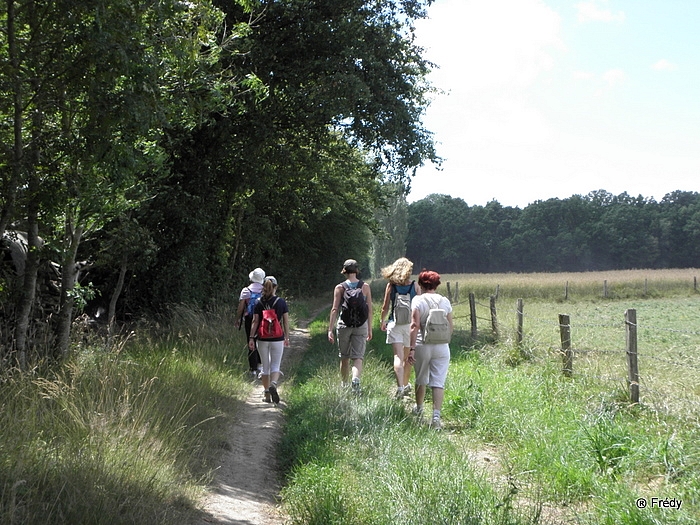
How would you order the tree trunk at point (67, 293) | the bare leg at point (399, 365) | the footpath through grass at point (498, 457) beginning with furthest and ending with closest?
the bare leg at point (399, 365) < the tree trunk at point (67, 293) < the footpath through grass at point (498, 457)

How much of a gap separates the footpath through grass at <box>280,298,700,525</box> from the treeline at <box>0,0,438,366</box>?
3.34 m

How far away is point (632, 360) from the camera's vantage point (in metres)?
7.97

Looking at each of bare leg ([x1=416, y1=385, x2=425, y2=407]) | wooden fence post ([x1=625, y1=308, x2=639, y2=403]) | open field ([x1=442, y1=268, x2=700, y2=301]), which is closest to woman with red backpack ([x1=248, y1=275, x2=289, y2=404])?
bare leg ([x1=416, y1=385, x2=425, y2=407])

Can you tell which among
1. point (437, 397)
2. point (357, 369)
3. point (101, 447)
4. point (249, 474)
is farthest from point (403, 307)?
point (101, 447)

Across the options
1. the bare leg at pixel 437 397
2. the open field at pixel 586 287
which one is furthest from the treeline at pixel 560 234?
the bare leg at pixel 437 397

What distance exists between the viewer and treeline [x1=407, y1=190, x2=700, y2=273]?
10794 cm

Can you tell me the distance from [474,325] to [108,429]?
12038mm

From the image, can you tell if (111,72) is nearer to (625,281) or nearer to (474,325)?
(474,325)

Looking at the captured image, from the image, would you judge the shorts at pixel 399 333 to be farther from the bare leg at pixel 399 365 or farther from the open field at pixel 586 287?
the open field at pixel 586 287

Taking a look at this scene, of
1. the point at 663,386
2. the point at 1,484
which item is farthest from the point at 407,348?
the point at 1,484

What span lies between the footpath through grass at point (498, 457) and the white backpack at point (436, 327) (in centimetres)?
93

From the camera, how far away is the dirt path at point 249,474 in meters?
5.23

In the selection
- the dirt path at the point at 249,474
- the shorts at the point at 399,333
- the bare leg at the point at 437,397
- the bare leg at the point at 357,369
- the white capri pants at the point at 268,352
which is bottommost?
the dirt path at the point at 249,474

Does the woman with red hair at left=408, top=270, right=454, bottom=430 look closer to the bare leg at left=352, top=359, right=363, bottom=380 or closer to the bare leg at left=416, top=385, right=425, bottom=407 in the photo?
the bare leg at left=416, top=385, right=425, bottom=407
